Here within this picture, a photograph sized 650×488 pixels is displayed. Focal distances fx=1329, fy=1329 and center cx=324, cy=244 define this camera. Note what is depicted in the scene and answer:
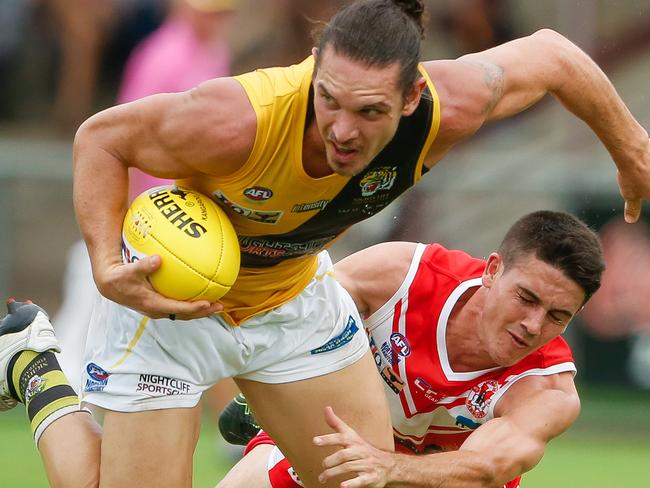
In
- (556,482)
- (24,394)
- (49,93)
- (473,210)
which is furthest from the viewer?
(49,93)

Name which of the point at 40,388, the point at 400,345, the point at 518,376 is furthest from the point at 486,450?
the point at 40,388

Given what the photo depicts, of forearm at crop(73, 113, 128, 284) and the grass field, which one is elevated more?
forearm at crop(73, 113, 128, 284)

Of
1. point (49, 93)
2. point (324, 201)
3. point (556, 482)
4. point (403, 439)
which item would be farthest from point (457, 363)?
point (49, 93)

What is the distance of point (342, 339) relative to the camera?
5.32 m

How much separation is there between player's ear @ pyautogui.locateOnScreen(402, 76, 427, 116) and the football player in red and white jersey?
1032mm

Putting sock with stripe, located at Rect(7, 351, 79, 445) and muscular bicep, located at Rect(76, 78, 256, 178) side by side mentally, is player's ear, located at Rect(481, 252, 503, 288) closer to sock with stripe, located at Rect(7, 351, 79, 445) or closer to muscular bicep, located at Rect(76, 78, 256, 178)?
muscular bicep, located at Rect(76, 78, 256, 178)

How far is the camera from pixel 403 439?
585cm

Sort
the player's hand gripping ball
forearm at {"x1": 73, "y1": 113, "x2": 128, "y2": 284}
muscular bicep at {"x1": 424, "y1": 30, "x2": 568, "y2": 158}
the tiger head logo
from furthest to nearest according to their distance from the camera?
muscular bicep at {"x1": 424, "y1": 30, "x2": 568, "y2": 158} < the tiger head logo < forearm at {"x1": 73, "y1": 113, "x2": 128, "y2": 284} < the player's hand gripping ball

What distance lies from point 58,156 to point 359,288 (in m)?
4.74

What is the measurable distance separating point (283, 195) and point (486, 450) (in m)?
1.26

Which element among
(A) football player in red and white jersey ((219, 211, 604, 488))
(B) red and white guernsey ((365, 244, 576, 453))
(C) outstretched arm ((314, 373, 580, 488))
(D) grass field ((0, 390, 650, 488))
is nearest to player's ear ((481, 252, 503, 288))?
(A) football player in red and white jersey ((219, 211, 604, 488))

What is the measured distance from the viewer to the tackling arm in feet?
14.6

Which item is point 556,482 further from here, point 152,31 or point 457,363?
point 152,31

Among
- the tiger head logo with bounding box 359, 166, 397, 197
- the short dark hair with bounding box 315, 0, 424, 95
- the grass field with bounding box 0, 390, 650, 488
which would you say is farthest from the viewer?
the grass field with bounding box 0, 390, 650, 488
